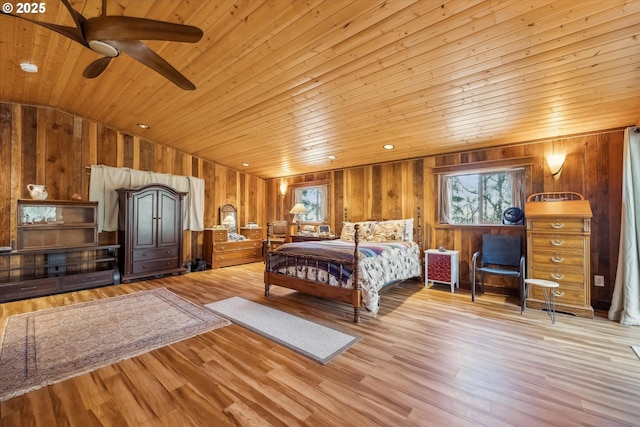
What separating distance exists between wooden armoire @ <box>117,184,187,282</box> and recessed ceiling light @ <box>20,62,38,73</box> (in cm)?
202

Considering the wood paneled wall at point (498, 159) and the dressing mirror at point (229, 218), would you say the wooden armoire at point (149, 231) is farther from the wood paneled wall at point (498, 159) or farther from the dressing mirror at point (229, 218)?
the wood paneled wall at point (498, 159)

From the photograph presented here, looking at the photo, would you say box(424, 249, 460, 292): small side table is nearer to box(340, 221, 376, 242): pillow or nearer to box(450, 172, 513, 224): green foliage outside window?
box(450, 172, 513, 224): green foliage outside window

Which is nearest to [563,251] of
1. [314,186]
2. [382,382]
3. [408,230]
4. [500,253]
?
[500,253]

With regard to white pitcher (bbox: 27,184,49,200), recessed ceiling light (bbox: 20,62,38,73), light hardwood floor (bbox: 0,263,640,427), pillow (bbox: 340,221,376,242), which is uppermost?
recessed ceiling light (bbox: 20,62,38,73)

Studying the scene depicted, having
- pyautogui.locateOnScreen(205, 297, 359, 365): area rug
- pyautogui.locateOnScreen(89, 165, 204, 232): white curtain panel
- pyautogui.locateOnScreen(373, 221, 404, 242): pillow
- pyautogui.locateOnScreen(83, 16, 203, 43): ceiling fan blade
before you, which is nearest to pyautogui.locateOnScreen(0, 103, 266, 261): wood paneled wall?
pyautogui.locateOnScreen(89, 165, 204, 232): white curtain panel

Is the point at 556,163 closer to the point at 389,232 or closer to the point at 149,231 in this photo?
the point at 389,232

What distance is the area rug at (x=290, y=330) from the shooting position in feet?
7.90

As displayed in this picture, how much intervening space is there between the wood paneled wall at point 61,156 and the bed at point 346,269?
137 inches

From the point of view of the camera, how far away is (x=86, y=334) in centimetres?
269

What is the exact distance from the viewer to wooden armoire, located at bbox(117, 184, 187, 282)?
4828 millimetres

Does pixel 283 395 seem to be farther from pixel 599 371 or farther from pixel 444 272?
pixel 444 272

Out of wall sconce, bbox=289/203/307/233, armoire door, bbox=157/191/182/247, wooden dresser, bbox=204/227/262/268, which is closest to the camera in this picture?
armoire door, bbox=157/191/182/247

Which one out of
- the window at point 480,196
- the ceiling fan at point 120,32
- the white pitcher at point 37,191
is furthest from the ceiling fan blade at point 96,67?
the window at point 480,196

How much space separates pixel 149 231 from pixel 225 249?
5.43ft
